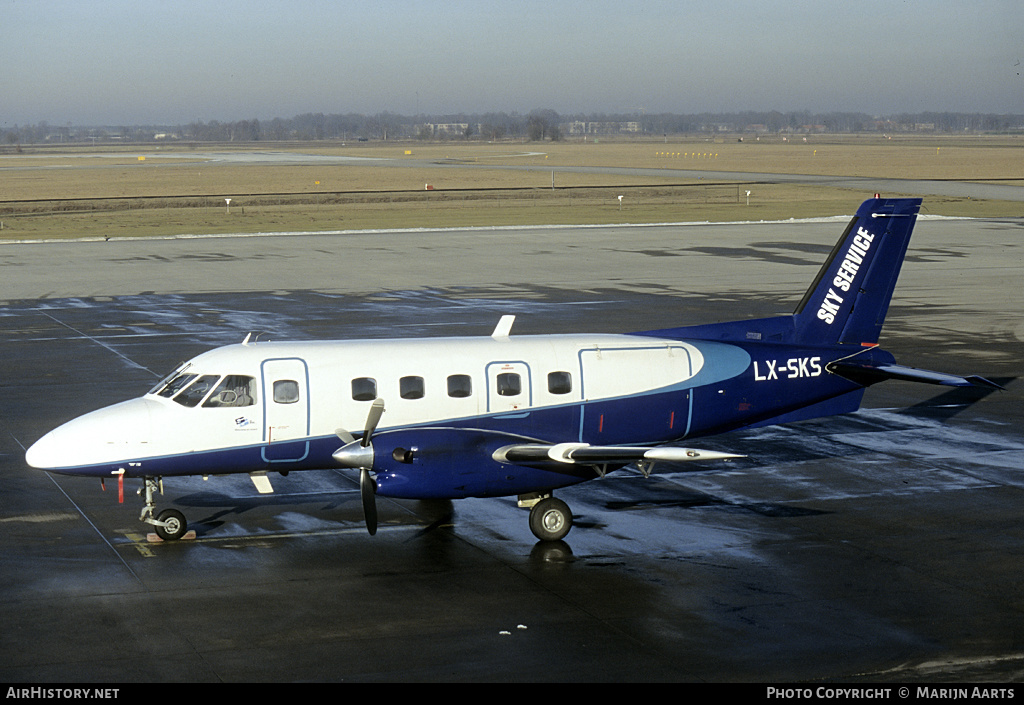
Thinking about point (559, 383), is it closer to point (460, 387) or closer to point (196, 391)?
point (460, 387)

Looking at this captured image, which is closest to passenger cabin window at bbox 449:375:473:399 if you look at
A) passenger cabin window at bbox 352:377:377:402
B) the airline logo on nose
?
passenger cabin window at bbox 352:377:377:402

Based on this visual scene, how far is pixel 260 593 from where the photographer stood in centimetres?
1513

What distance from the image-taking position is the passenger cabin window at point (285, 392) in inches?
683

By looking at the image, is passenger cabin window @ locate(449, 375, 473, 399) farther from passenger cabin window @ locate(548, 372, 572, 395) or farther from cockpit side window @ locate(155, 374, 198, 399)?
cockpit side window @ locate(155, 374, 198, 399)

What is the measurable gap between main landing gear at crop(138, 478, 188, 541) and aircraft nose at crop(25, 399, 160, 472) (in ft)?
2.63

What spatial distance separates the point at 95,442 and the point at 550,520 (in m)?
6.84

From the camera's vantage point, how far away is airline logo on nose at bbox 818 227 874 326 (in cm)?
2061

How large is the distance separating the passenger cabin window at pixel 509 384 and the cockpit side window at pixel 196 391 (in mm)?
4338

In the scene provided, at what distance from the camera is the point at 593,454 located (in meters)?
16.2

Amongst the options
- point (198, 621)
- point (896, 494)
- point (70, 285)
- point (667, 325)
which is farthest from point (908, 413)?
point (70, 285)

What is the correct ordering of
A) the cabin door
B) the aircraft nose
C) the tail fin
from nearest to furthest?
the aircraft nose < the cabin door < the tail fin

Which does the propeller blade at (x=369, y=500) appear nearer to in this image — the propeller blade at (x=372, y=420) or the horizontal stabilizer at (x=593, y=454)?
the propeller blade at (x=372, y=420)

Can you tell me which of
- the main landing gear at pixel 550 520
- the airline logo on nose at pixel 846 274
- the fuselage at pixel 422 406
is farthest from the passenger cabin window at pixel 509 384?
the airline logo on nose at pixel 846 274

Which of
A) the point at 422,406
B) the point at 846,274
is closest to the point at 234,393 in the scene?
the point at 422,406
